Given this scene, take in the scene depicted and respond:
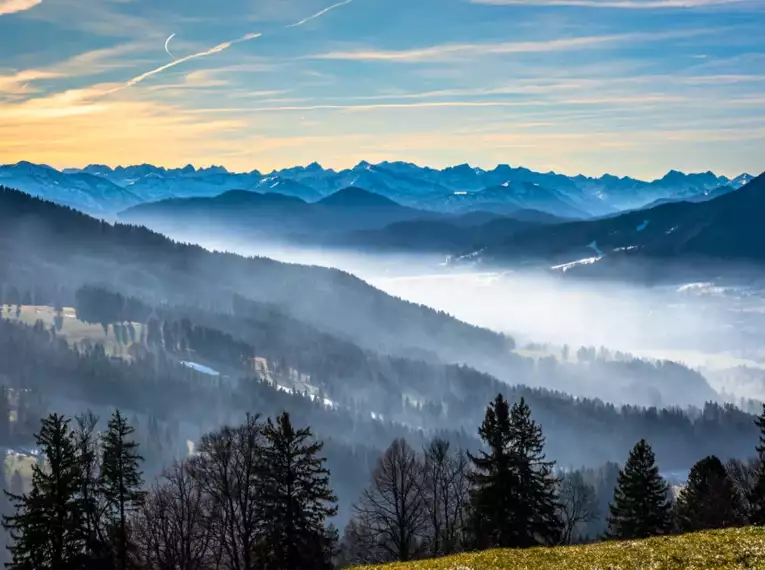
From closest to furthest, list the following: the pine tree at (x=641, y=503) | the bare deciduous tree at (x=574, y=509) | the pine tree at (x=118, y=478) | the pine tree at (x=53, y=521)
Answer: the pine tree at (x=53, y=521) < the pine tree at (x=118, y=478) < the pine tree at (x=641, y=503) < the bare deciduous tree at (x=574, y=509)

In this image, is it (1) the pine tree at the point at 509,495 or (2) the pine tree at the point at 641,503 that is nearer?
(1) the pine tree at the point at 509,495

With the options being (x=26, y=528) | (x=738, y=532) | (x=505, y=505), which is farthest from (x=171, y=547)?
(x=738, y=532)

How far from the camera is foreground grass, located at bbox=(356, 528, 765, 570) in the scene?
95.3ft

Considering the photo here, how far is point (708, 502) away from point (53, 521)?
4852 cm

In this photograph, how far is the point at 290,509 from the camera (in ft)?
151

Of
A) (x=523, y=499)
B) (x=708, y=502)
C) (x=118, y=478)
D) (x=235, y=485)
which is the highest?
(x=118, y=478)

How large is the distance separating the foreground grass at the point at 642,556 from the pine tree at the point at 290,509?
11.5 metres

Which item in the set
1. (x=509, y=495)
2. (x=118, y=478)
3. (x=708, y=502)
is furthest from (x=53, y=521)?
(x=708, y=502)

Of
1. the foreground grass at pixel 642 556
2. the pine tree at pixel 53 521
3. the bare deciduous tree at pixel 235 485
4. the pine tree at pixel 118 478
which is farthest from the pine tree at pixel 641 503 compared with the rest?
the pine tree at pixel 53 521

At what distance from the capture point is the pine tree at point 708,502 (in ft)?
191

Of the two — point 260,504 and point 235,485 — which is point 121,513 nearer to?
point 235,485

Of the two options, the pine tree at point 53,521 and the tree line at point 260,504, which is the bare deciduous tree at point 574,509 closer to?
the tree line at point 260,504

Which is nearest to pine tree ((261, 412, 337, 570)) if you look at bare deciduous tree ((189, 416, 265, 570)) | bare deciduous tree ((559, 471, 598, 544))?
bare deciduous tree ((189, 416, 265, 570))

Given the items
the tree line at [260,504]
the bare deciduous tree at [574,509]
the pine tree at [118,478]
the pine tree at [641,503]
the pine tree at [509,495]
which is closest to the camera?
the tree line at [260,504]
